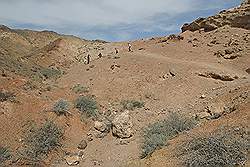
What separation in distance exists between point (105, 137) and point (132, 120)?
4.85ft

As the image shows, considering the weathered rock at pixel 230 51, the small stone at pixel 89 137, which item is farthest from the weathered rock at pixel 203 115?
the weathered rock at pixel 230 51

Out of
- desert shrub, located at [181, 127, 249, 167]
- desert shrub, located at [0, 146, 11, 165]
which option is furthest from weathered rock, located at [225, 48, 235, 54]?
desert shrub, located at [0, 146, 11, 165]

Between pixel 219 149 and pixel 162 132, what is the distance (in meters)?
4.23

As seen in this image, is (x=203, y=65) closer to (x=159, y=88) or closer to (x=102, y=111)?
(x=159, y=88)

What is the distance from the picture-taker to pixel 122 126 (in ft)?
44.7

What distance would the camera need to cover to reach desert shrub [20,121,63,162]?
474 inches

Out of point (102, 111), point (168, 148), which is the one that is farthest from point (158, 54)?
point (168, 148)

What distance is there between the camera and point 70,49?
37125 millimetres

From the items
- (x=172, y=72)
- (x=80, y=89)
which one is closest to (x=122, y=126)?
(x=80, y=89)

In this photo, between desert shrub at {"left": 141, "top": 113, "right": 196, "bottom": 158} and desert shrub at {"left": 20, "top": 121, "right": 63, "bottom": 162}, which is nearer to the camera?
desert shrub at {"left": 141, "top": 113, "right": 196, "bottom": 158}

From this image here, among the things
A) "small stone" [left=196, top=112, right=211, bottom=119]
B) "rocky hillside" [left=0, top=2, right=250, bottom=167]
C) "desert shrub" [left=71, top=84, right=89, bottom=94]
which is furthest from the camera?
"desert shrub" [left=71, top=84, right=89, bottom=94]

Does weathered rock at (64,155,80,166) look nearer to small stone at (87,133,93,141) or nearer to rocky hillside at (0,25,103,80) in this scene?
small stone at (87,133,93,141)

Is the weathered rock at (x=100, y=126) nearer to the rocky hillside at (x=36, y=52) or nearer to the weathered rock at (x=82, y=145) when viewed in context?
the weathered rock at (x=82, y=145)

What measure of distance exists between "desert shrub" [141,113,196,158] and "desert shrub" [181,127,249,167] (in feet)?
6.11
